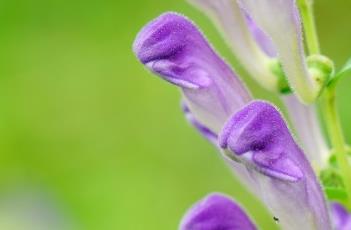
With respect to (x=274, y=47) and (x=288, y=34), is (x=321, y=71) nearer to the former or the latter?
(x=288, y=34)

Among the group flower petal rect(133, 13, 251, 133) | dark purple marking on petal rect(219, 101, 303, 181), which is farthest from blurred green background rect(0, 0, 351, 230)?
dark purple marking on petal rect(219, 101, 303, 181)

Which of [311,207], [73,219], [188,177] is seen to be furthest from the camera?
[188,177]

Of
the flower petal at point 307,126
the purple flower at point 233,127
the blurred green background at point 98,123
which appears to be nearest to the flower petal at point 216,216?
the purple flower at point 233,127

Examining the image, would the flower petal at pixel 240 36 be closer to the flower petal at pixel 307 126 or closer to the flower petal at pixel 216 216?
the flower petal at pixel 307 126

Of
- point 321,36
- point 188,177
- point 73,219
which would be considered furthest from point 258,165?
point 321,36

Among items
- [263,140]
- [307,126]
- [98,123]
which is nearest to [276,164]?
[263,140]

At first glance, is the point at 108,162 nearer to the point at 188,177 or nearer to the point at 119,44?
the point at 188,177
